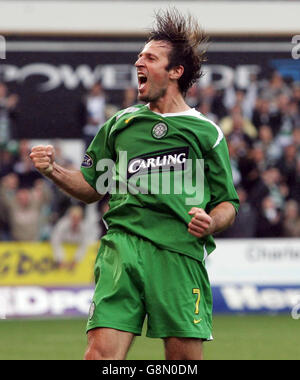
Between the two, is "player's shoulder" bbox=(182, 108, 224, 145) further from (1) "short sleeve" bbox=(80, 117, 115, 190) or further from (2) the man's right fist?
(2) the man's right fist

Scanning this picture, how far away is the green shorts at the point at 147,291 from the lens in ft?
18.3

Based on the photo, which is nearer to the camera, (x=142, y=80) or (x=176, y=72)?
(x=142, y=80)

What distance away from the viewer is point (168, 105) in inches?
236

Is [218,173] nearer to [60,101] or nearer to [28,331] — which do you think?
[28,331]

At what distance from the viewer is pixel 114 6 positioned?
17.0m

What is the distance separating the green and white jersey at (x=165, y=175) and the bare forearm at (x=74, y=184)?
0.60 feet

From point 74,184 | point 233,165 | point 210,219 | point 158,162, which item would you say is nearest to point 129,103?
point 233,165

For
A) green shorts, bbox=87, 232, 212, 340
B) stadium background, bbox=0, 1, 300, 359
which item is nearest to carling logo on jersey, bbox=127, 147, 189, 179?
green shorts, bbox=87, 232, 212, 340

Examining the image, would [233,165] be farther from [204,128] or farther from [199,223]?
[199,223]

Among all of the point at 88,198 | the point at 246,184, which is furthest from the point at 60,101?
the point at 88,198

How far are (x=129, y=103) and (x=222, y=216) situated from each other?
11410 mm

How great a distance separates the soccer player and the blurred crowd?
10.3 meters

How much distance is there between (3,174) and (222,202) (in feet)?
36.1

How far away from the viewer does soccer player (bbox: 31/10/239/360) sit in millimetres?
5613
